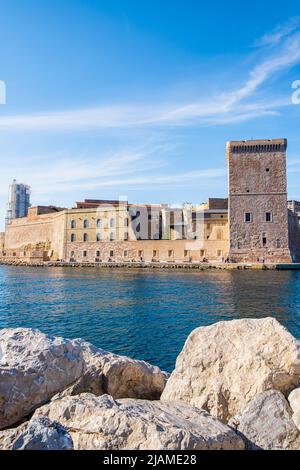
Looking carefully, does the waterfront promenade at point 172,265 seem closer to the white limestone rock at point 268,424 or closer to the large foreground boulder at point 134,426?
the white limestone rock at point 268,424

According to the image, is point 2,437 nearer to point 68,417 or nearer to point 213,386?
point 68,417

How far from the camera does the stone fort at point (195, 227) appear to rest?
35281 millimetres

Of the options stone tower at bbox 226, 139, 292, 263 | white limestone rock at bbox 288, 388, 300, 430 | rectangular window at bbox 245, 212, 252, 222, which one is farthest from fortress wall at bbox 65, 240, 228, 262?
white limestone rock at bbox 288, 388, 300, 430

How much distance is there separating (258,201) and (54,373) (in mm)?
34377

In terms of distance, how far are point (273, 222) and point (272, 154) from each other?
6.71 m

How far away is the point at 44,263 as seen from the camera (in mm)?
43688

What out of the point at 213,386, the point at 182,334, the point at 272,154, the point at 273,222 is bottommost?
the point at 182,334

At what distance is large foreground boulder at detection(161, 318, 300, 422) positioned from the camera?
3734 mm

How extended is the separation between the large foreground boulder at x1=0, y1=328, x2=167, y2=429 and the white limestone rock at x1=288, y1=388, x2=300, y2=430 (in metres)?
1.77

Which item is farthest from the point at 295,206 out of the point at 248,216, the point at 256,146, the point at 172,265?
the point at 172,265

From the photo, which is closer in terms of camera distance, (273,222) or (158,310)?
(158,310)

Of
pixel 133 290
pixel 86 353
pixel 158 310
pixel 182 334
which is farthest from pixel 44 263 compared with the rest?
pixel 86 353

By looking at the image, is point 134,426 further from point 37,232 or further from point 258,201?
point 37,232

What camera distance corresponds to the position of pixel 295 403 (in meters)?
3.39
